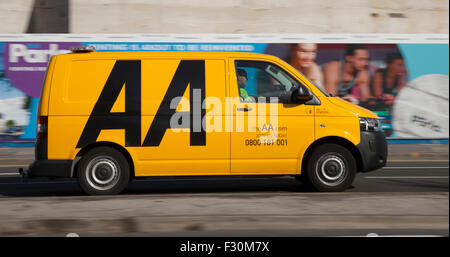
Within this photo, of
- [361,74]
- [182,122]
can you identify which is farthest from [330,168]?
[361,74]

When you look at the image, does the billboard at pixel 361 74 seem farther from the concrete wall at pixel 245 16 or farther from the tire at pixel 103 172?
the tire at pixel 103 172

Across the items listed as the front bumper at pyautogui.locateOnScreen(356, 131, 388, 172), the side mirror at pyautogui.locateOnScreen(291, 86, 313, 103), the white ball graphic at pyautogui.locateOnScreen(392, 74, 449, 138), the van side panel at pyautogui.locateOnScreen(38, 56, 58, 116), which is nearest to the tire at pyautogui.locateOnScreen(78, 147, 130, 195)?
the van side panel at pyautogui.locateOnScreen(38, 56, 58, 116)

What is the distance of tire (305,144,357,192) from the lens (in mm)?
8875

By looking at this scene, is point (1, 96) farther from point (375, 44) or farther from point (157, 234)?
point (157, 234)

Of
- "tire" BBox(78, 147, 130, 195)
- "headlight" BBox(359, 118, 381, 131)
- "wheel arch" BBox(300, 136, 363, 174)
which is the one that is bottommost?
"tire" BBox(78, 147, 130, 195)

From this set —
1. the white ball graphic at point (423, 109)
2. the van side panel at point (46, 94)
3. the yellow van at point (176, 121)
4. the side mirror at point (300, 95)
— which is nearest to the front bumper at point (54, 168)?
the yellow van at point (176, 121)

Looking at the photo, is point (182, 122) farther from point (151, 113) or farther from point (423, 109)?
point (423, 109)

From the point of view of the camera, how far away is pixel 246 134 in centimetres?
867

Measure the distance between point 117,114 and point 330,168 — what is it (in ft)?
9.73

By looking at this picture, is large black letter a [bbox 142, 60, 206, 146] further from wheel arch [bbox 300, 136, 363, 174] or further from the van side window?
wheel arch [bbox 300, 136, 363, 174]

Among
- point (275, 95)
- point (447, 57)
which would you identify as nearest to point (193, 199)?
point (275, 95)

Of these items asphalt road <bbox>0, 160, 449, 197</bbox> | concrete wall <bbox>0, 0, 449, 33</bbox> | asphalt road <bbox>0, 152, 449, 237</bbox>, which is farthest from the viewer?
concrete wall <bbox>0, 0, 449, 33</bbox>

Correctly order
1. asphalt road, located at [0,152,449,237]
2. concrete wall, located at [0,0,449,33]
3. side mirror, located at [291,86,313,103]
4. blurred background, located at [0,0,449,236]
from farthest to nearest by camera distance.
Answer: concrete wall, located at [0,0,449,33]
blurred background, located at [0,0,449,236]
side mirror, located at [291,86,313,103]
asphalt road, located at [0,152,449,237]

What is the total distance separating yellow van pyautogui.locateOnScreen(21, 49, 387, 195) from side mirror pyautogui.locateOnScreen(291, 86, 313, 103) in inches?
0.6
